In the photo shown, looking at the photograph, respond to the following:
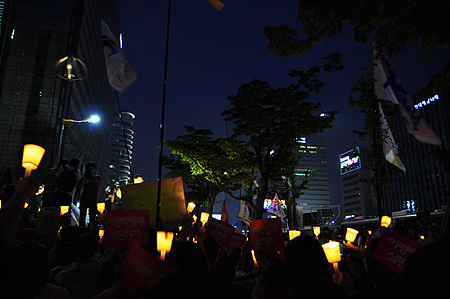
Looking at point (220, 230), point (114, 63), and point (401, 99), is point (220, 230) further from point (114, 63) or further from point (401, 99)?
point (114, 63)

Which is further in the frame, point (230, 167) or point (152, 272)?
point (230, 167)

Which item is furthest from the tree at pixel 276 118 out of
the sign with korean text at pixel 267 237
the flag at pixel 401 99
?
the sign with korean text at pixel 267 237

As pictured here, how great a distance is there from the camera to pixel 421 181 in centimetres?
11750

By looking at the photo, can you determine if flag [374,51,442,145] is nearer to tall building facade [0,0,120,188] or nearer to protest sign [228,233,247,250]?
protest sign [228,233,247,250]

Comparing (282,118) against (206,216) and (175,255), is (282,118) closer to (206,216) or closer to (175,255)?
(206,216)

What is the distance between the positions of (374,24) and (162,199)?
5.47 meters

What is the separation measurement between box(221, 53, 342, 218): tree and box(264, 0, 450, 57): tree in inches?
318

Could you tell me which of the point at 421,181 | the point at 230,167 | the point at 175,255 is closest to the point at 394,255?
the point at 175,255

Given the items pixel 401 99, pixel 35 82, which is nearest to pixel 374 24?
pixel 401 99

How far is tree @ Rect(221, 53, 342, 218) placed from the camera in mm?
15078

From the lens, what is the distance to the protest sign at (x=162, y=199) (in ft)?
21.8

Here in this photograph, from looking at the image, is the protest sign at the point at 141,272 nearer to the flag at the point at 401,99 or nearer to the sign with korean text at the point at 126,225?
the sign with korean text at the point at 126,225

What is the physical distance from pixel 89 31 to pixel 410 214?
6569cm

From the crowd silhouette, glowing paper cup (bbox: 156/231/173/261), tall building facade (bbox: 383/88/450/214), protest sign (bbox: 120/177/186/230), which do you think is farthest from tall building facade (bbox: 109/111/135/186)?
the crowd silhouette
